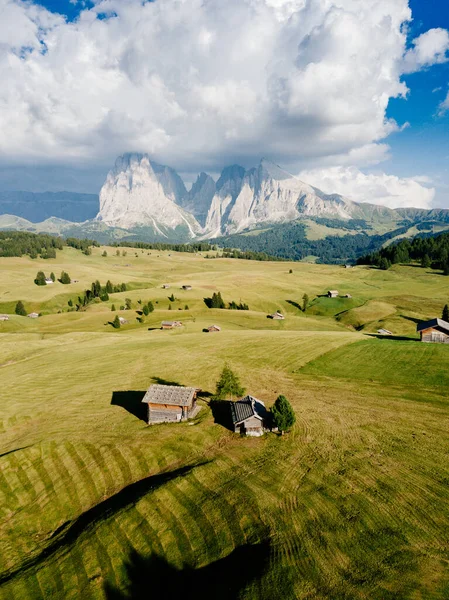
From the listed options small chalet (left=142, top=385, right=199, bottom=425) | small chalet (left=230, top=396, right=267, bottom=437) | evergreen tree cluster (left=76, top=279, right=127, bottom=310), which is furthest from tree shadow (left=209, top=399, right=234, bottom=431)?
evergreen tree cluster (left=76, top=279, right=127, bottom=310)

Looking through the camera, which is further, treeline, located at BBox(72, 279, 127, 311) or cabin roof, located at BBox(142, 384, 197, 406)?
treeline, located at BBox(72, 279, 127, 311)

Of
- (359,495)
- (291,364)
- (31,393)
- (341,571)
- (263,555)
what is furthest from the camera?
(291,364)

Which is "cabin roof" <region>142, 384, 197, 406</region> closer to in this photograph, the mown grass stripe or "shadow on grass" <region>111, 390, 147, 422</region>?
"shadow on grass" <region>111, 390, 147, 422</region>

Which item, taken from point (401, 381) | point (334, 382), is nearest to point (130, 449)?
point (334, 382)

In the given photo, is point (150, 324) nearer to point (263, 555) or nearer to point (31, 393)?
point (31, 393)

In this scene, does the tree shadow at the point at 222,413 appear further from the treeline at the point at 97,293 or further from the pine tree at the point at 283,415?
the treeline at the point at 97,293

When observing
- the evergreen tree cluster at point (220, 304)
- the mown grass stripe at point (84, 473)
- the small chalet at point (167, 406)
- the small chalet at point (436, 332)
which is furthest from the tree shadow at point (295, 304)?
the mown grass stripe at point (84, 473)
